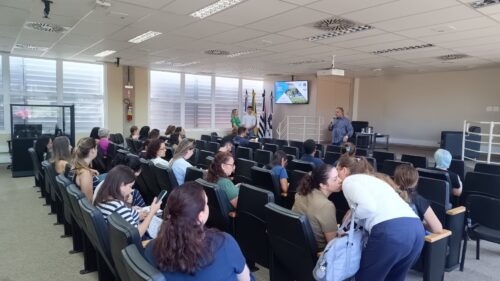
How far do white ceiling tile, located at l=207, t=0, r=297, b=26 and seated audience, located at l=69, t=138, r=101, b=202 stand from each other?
2646 millimetres

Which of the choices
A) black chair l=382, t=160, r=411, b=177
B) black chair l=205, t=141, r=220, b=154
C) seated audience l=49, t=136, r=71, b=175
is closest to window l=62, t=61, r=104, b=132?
black chair l=205, t=141, r=220, b=154

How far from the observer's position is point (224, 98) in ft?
45.6

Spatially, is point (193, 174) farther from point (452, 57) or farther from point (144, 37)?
point (452, 57)

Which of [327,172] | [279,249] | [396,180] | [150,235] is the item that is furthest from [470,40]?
[150,235]

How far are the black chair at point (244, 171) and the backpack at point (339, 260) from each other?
98.2 inches

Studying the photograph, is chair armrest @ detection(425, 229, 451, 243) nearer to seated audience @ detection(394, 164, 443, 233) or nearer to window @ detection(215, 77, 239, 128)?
seated audience @ detection(394, 164, 443, 233)

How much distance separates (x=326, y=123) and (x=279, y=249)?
11555 millimetres

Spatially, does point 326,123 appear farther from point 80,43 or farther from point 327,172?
point 327,172

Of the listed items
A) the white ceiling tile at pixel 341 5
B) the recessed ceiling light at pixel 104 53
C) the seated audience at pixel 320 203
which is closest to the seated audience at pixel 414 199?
the seated audience at pixel 320 203

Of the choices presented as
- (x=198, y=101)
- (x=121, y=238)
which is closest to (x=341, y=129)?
(x=121, y=238)

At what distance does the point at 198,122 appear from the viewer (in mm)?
13242

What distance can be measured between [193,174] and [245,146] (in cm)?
379

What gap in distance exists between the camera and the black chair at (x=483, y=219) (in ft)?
10.6

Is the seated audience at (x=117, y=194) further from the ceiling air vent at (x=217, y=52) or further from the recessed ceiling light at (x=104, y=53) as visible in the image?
the recessed ceiling light at (x=104, y=53)
